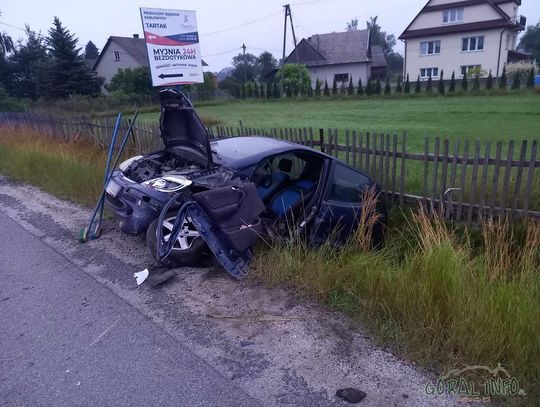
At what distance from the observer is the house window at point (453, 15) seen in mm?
40562

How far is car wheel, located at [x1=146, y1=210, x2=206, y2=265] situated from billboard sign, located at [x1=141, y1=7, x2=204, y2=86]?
4418 millimetres

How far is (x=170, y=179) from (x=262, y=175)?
1.22 metres

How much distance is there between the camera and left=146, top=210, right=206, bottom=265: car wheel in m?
3.90

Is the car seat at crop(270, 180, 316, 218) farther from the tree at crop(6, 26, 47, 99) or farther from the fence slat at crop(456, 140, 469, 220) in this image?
the tree at crop(6, 26, 47, 99)

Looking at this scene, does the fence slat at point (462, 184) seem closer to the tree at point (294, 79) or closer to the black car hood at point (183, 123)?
A: the black car hood at point (183, 123)

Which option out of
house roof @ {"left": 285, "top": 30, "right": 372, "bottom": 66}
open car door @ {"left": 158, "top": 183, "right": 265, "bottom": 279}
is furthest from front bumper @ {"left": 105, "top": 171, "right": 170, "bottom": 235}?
house roof @ {"left": 285, "top": 30, "right": 372, "bottom": 66}

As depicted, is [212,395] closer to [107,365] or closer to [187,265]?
[107,365]

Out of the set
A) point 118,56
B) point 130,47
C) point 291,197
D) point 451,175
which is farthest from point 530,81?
point 118,56

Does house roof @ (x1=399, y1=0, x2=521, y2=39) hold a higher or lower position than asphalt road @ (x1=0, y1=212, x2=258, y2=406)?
higher

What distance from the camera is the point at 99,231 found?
5137mm

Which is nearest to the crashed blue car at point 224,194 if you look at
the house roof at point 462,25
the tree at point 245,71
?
the house roof at point 462,25

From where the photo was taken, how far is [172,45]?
7.78 m

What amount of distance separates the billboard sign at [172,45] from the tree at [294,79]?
31.4m

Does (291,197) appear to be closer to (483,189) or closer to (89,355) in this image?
(89,355)
